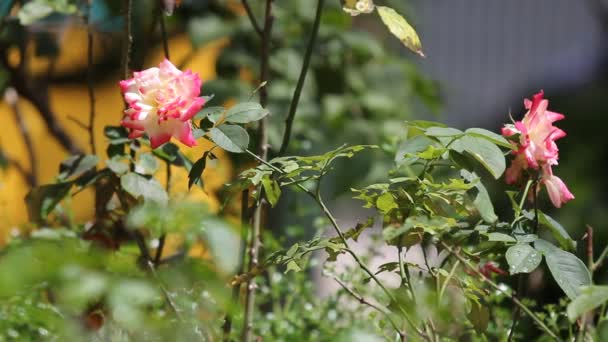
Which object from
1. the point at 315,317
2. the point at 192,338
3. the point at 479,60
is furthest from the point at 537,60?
the point at 192,338

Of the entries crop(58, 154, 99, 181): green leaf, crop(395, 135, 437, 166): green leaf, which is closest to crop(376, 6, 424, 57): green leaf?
crop(395, 135, 437, 166): green leaf

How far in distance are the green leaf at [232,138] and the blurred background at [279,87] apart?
335mm

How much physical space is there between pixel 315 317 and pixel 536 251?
61 centimetres

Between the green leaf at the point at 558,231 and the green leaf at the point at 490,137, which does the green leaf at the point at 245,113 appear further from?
the green leaf at the point at 558,231

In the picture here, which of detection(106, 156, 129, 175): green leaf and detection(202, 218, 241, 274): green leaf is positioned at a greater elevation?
detection(202, 218, 241, 274): green leaf

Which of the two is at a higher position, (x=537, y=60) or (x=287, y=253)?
(x=287, y=253)

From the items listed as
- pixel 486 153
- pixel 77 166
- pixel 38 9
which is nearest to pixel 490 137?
pixel 486 153

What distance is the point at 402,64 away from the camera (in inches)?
114

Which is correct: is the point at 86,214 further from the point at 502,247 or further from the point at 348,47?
the point at 502,247

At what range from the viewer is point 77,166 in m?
1.49

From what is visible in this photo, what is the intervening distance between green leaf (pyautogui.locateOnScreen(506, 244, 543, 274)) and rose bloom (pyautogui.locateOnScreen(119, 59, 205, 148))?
0.38 meters

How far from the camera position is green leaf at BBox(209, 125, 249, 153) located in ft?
3.76

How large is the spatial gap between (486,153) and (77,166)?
0.64 m

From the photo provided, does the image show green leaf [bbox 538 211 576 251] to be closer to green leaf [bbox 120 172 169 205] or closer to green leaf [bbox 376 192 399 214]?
green leaf [bbox 376 192 399 214]
